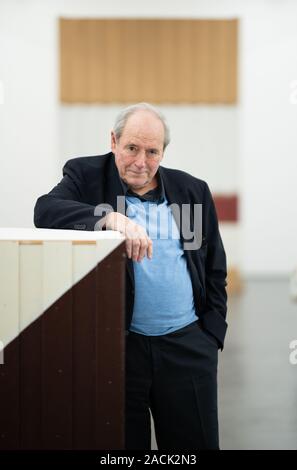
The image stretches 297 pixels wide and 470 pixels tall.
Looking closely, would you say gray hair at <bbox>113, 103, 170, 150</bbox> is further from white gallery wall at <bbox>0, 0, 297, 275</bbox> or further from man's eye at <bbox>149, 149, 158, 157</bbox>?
white gallery wall at <bbox>0, 0, 297, 275</bbox>

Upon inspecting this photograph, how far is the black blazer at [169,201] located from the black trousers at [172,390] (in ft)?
0.22

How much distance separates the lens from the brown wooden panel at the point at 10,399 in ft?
3.68

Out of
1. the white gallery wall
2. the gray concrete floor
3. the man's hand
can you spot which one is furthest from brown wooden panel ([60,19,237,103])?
the man's hand

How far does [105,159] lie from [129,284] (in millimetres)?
311

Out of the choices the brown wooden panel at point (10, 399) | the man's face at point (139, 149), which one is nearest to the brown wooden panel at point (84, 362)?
the brown wooden panel at point (10, 399)

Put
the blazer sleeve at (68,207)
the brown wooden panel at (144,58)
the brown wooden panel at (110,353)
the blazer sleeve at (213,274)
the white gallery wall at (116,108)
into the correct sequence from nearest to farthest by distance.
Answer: the brown wooden panel at (110,353) → the blazer sleeve at (68,207) → the blazer sleeve at (213,274) → the brown wooden panel at (144,58) → the white gallery wall at (116,108)

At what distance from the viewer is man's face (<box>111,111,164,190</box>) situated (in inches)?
53.1

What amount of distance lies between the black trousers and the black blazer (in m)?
0.07

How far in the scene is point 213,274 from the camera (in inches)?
61.1

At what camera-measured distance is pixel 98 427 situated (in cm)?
112

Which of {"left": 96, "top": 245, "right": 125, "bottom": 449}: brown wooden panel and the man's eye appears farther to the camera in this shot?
the man's eye

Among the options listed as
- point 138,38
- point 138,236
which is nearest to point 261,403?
point 138,236

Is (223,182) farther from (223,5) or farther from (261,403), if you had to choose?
(261,403)

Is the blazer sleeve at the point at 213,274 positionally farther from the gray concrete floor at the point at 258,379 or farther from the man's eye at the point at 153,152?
the gray concrete floor at the point at 258,379
